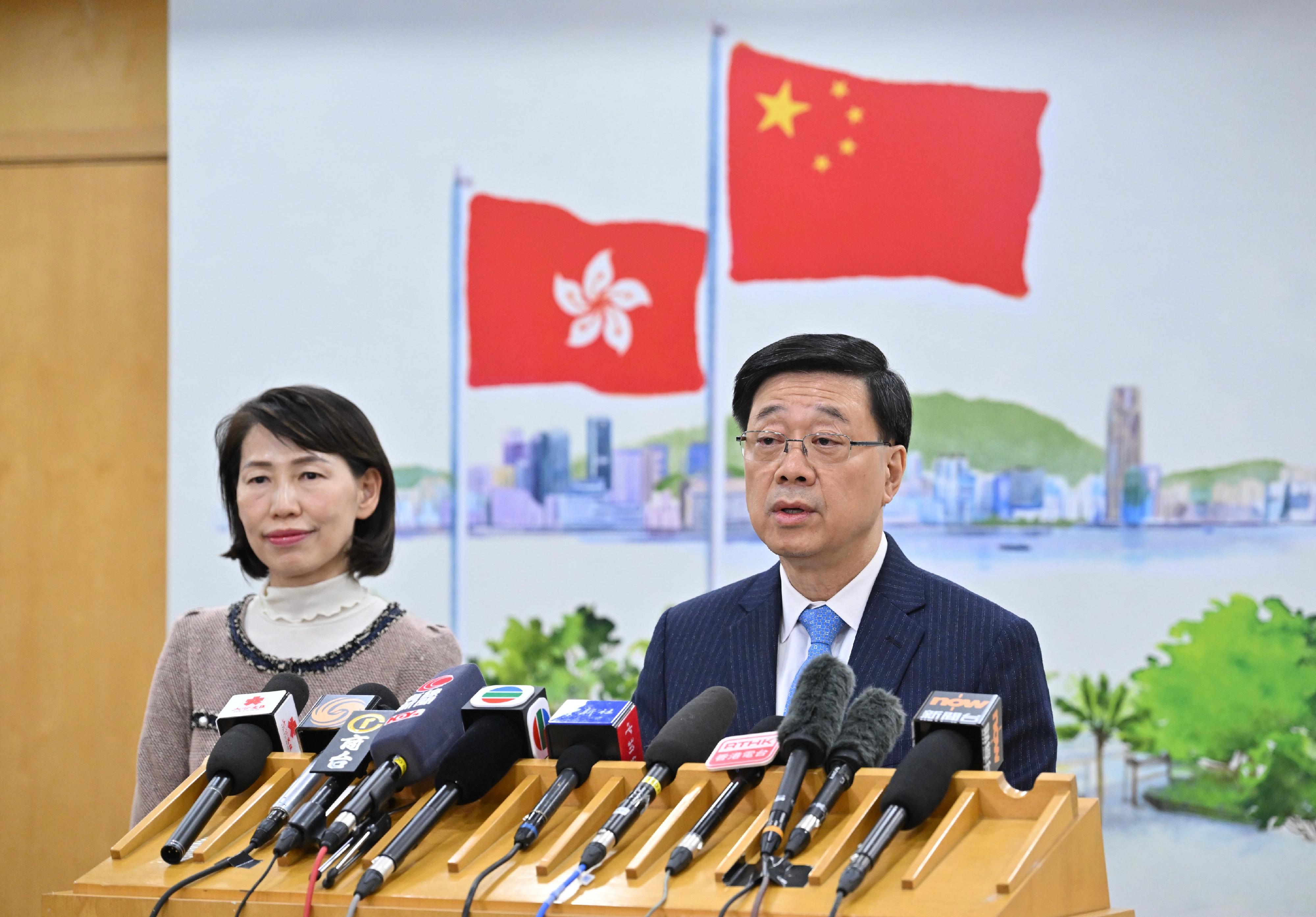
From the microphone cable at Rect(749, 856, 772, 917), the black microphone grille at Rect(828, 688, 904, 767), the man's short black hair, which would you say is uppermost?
the man's short black hair

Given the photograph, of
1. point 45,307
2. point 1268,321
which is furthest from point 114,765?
point 1268,321

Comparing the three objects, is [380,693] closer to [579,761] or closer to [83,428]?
[579,761]

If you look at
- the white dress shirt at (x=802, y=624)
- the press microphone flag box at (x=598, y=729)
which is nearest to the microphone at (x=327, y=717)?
the press microphone flag box at (x=598, y=729)

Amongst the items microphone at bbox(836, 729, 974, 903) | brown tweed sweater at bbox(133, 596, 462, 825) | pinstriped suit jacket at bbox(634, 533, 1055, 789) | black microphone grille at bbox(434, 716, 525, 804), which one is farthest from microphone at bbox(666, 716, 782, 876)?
brown tweed sweater at bbox(133, 596, 462, 825)

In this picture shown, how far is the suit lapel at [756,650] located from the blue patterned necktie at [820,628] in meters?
0.04

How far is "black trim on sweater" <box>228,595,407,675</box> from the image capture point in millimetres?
2137

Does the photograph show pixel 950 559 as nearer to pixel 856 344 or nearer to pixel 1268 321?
pixel 1268 321

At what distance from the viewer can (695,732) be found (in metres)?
1.35

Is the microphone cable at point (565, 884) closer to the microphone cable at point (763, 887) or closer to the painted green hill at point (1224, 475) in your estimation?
the microphone cable at point (763, 887)

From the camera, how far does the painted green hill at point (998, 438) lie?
3.85 m

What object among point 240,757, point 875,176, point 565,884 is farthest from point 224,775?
point 875,176

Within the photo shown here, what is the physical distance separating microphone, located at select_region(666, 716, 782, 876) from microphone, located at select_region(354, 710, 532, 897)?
0.24m

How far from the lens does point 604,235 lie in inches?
161

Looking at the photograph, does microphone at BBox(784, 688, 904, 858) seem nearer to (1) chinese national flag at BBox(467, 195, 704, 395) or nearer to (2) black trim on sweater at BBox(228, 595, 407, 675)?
(2) black trim on sweater at BBox(228, 595, 407, 675)
